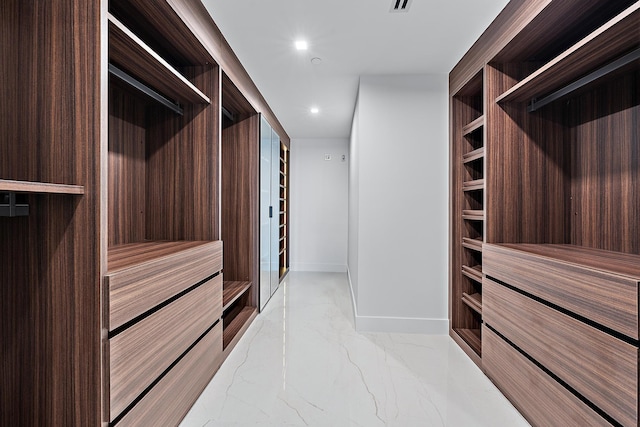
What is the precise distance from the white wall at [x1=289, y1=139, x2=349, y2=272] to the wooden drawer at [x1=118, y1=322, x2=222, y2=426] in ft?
12.5

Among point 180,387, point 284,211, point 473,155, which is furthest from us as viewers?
point 284,211

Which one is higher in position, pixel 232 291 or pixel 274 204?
pixel 274 204

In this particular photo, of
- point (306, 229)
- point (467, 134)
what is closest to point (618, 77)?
point (467, 134)

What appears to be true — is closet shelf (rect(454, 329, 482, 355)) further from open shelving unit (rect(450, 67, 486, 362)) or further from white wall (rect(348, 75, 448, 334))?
white wall (rect(348, 75, 448, 334))

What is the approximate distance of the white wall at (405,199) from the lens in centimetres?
315

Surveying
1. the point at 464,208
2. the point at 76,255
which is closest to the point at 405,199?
the point at 464,208

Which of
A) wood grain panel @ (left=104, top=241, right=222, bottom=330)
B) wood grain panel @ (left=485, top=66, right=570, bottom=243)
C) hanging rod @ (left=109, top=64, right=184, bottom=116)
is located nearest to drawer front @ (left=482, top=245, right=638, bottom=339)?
wood grain panel @ (left=485, top=66, right=570, bottom=243)

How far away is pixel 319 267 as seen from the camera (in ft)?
20.2

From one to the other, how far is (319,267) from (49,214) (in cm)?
515

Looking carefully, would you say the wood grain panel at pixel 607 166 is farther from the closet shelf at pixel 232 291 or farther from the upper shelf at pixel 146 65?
the closet shelf at pixel 232 291

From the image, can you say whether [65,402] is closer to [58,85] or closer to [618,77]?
[58,85]

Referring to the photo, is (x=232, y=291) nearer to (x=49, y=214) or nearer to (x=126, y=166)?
(x=126, y=166)

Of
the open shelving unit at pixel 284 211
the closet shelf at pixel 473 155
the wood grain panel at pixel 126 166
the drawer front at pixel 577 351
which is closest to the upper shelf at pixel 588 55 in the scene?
the closet shelf at pixel 473 155

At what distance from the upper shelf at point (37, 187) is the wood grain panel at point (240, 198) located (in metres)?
2.32
